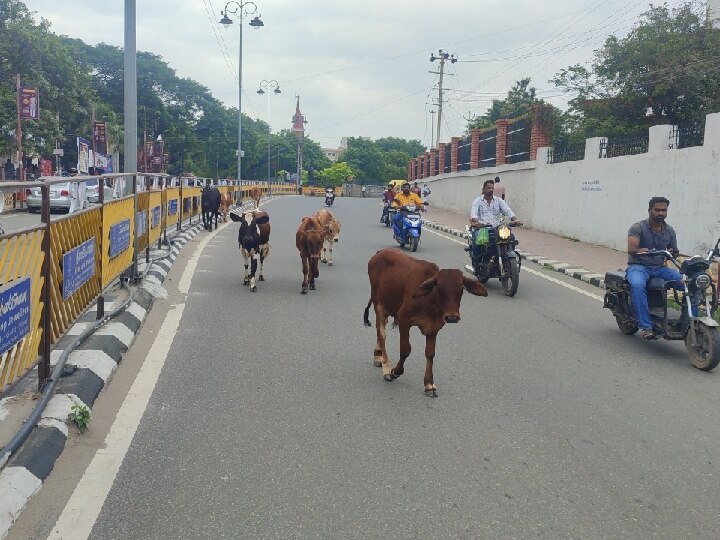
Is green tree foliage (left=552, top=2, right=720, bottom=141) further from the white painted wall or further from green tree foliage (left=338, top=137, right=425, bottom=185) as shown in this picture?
green tree foliage (left=338, top=137, right=425, bottom=185)

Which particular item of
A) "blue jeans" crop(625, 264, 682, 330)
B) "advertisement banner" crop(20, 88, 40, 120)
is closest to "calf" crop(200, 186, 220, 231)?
"advertisement banner" crop(20, 88, 40, 120)

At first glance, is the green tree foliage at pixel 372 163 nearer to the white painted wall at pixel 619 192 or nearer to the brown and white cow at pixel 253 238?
the white painted wall at pixel 619 192

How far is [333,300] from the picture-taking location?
32.8 feet

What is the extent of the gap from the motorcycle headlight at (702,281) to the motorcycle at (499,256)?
147 inches

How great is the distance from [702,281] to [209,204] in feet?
54.8

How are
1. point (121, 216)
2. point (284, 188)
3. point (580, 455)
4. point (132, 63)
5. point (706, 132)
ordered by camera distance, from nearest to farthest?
point (580, 455) → point (121, 216) → point (132, 63) → point (706, 132) → point (284, 188)

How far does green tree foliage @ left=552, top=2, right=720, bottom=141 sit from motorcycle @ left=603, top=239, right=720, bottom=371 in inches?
746

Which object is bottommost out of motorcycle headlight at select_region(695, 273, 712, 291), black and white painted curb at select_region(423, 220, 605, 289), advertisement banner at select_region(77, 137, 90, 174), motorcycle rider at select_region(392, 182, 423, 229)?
black and white painted curb at select_region(423, 220, 605, 289)

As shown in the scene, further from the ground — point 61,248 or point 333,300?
point 61,248

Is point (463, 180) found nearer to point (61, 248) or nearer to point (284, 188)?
point (61, 248)

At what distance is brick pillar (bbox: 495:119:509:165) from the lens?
29.5m

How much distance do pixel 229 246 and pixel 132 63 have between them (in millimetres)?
5465

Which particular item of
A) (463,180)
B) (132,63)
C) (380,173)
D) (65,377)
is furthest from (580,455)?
(380,173)

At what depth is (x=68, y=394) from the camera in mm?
5113
